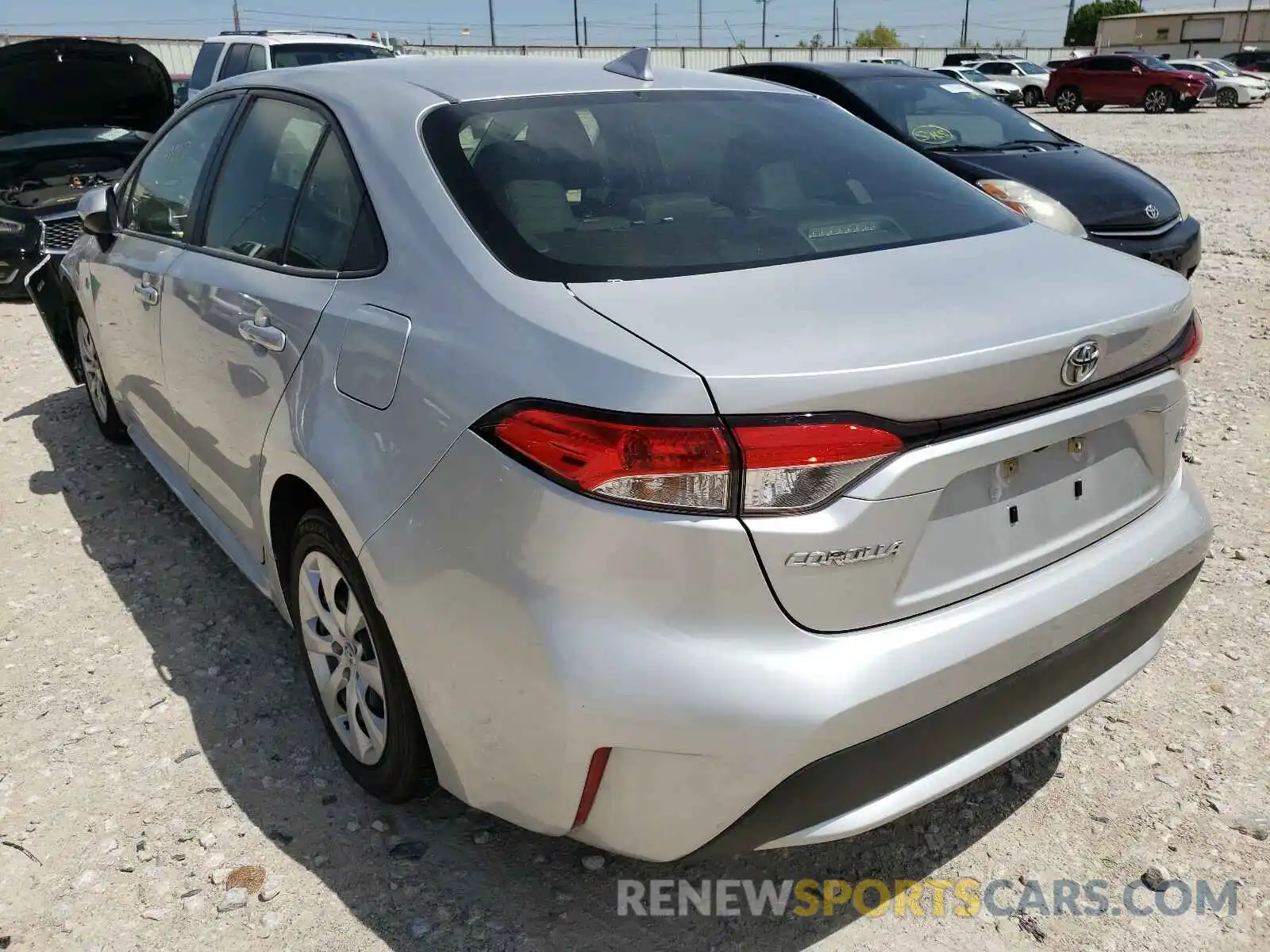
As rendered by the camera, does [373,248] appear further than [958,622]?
Yes

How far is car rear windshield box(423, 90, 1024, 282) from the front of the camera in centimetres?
207

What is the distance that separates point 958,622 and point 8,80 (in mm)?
7765

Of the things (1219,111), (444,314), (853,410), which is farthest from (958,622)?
(1219,111)

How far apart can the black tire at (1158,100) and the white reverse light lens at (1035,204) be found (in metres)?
26.4

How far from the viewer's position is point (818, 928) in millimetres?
2160

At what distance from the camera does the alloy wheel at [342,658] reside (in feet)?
7.64

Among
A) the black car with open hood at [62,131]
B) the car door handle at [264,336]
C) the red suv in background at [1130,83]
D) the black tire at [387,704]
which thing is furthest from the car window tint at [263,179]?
the red suv in background at [1130,83]

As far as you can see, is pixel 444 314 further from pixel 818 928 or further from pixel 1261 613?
pixel 1261 613

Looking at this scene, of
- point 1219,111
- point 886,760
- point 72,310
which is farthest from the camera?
point 1219,111

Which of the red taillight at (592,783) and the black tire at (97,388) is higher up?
the red taillight at (592,783)

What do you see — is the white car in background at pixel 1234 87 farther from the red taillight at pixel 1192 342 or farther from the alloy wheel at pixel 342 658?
the alloy wheel at pixel 342 658

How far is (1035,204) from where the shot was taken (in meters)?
5.90

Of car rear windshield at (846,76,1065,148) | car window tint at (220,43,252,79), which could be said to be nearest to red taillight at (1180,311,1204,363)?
car rear windshield at (846,76,1065,148)

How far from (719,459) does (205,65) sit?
11939 mm
